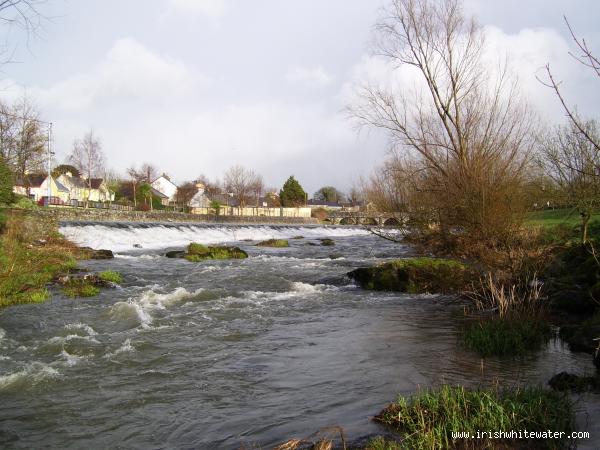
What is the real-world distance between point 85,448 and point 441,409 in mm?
3380

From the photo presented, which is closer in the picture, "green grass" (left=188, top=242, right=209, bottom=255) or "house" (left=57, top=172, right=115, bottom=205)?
"green grass" (left=188, top=242, right=209, bottom=255)

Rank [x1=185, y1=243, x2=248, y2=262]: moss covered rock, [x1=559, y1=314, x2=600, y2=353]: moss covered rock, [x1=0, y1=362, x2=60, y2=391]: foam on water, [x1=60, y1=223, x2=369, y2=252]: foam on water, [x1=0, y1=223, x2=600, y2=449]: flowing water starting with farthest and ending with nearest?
1. [x1=60, y1=223, x2=369, y2=252]: foam on water
2. [x1=185, y1=243, x2=248, y2=262]: moss covered rock
3. [x1=559, y1=314, x2=600, y2=353]: moss covered rock
4. [x1=0, y1=362, x2=60, y2=391]: foam on water
5. [x1=0, y1=223, x2=600, y2=449]: flowing water

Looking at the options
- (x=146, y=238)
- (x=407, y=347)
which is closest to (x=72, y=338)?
(x=407, y=347)

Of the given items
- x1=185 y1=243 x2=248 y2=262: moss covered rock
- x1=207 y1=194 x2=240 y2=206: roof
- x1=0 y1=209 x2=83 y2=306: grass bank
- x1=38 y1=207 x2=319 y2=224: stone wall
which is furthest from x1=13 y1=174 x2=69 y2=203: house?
x1=185 y1=243 x2=248 y2=262: moss covered rock

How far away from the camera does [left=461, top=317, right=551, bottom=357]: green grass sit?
7270mm

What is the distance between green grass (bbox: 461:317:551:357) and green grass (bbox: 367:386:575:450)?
2360 millimetres

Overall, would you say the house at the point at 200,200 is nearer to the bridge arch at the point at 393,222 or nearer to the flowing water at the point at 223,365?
the bridge arch at the point at 393,222

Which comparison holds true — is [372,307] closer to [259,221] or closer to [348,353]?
[348,353]

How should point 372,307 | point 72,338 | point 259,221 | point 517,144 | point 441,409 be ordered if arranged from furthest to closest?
point 259,221, point 517,144, point 372,307, point 72,338, point 441,409

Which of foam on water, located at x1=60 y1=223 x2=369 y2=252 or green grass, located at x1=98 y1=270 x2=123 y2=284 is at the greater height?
foam on water, located at x1=60 y1=223 x2=369 y2=252

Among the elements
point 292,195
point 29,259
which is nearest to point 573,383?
point 29,259

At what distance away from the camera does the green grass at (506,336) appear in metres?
7.27

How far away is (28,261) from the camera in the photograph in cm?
1488

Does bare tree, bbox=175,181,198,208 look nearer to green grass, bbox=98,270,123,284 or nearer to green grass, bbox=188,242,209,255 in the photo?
green grass, bbox=188,242,209,255
